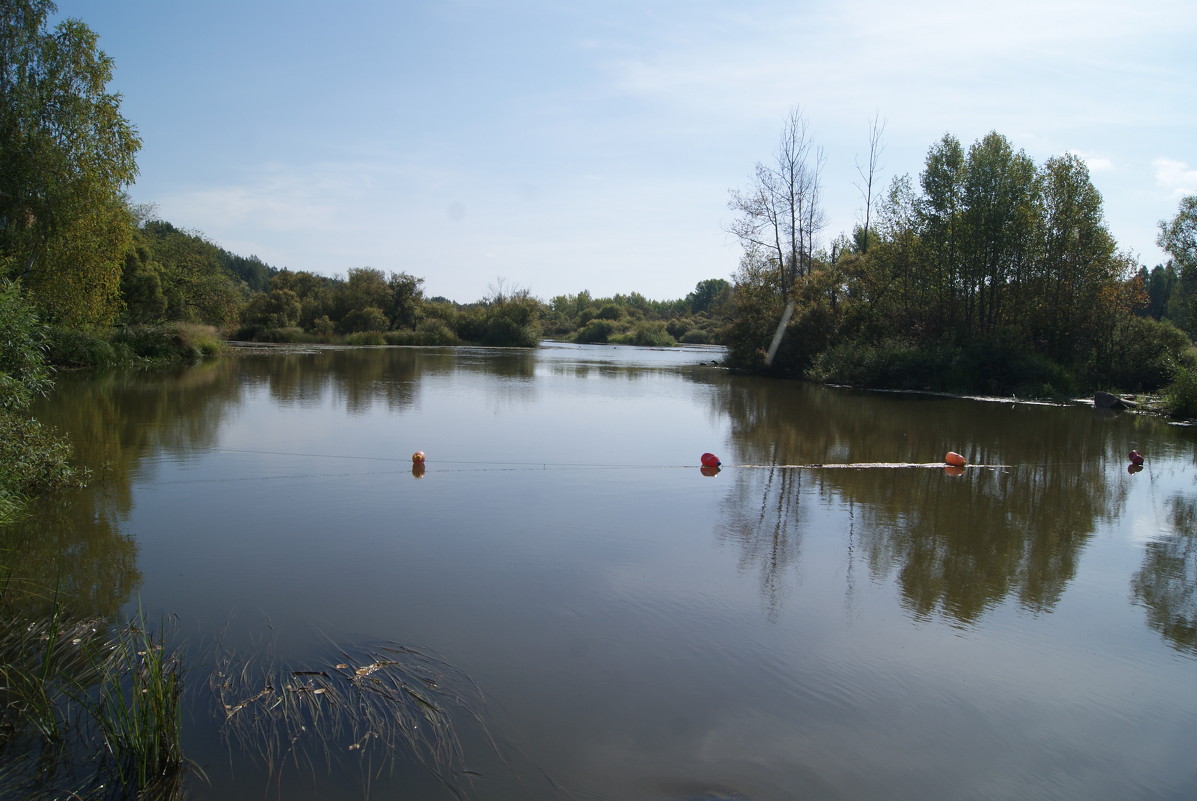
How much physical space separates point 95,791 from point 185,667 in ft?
4.25

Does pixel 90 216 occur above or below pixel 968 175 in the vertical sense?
below

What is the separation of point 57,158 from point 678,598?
1671 centimetres

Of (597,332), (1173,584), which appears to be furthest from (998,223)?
(597,332)

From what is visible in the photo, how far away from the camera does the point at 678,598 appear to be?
258 inches

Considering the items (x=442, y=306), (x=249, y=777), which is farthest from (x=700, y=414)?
(x=442, y=306)

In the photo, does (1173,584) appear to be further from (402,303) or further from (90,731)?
(402,303)

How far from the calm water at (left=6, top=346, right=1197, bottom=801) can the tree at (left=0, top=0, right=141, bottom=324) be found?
497 centimetres

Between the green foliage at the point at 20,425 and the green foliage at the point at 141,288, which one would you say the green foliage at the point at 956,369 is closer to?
the green foliage at the point at 20,425

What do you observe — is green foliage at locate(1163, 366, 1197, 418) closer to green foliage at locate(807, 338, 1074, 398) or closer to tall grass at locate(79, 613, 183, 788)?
green foliage at locate(807, 338, 1074, 398)

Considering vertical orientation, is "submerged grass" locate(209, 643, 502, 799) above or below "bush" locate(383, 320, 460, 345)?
below

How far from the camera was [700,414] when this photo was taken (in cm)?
1981

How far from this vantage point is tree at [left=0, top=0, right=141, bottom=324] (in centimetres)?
1573

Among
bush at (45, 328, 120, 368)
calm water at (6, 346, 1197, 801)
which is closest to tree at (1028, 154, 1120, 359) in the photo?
calm water at (6, 346, 1197, 801)

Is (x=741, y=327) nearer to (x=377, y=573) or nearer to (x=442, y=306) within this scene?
(x=377, y=573)
